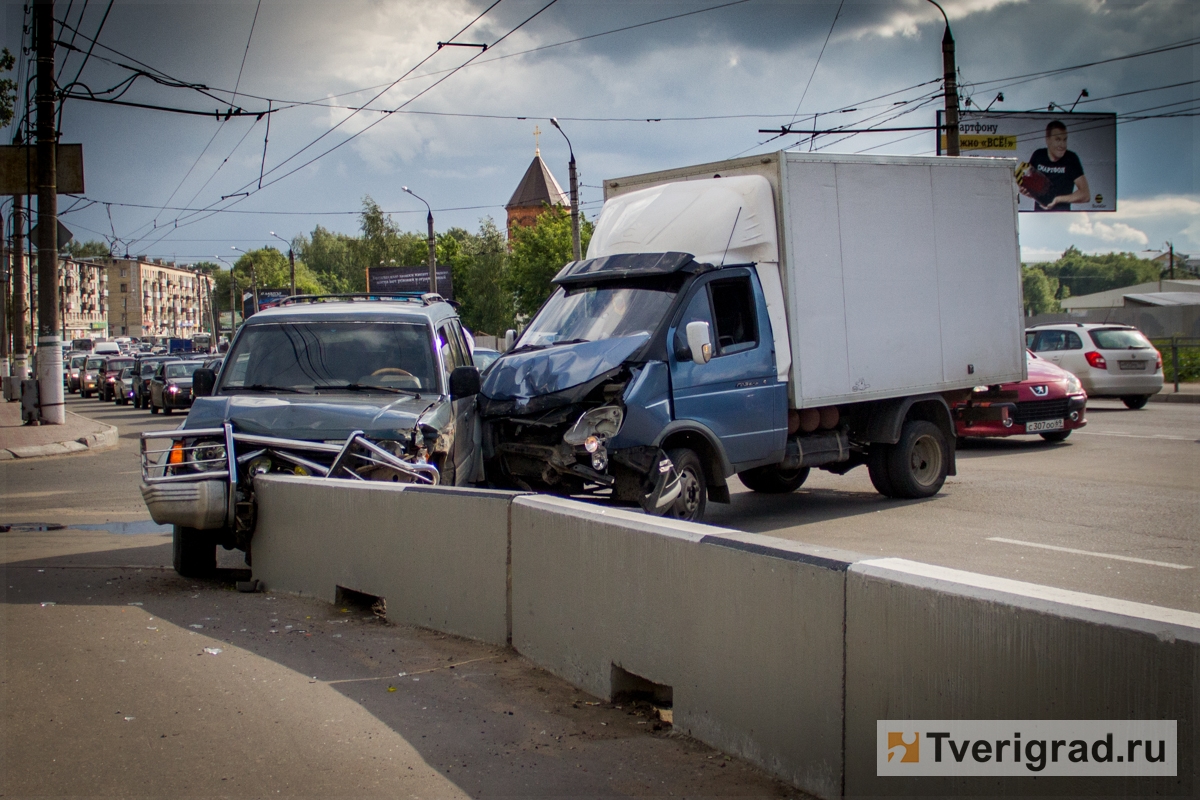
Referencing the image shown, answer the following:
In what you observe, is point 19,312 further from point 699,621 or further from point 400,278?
point 400,278

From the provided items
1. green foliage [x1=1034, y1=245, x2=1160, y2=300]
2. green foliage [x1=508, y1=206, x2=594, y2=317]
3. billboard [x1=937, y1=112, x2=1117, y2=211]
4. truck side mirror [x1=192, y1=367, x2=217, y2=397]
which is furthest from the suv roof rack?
green foliage [x1=1034, y1=245, x2=1160, y2=300]

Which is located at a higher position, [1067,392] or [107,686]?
[1067,392]

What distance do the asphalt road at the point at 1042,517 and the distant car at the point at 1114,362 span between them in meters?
5.77

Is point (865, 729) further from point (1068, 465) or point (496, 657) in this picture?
point (1068, 465)

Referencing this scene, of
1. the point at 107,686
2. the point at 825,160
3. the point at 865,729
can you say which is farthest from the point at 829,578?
the point at 825,160

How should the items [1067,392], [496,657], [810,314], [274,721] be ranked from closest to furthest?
[274,721]
[496,657]
[810,314]
[1067,392]

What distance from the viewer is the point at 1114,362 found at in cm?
2080

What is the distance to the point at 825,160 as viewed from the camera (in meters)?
9.72

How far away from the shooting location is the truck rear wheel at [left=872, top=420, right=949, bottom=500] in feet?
35.4

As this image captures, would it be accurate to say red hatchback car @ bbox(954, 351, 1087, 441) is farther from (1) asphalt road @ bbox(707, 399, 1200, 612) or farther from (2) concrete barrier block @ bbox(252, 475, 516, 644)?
(2) concrete barrier block @ bbox(252, 475, 516, 644)

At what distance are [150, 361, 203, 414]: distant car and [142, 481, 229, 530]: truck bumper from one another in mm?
22388

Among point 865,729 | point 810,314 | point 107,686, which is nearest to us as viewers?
point 865,729

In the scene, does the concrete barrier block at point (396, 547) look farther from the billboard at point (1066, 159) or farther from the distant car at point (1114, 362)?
the billboard at point (1066, 159)

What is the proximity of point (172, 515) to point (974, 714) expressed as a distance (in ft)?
18.1
